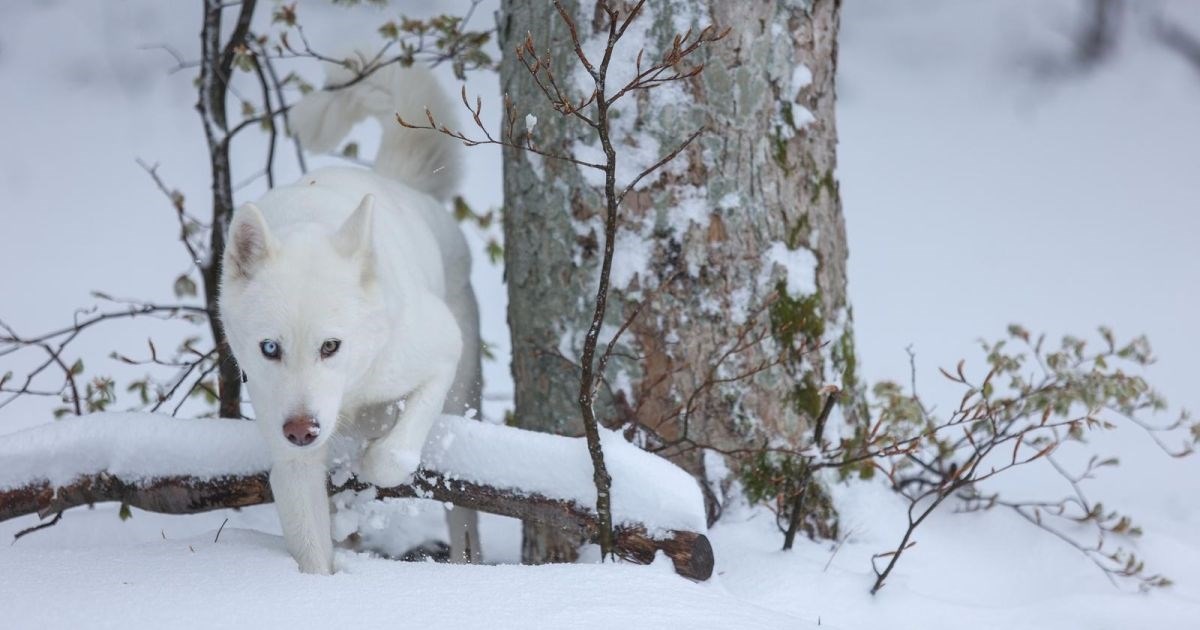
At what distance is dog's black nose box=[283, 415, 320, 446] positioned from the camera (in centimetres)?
229

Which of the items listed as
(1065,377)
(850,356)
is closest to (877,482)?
(850,356)

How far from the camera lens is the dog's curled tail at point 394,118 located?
→ 3783mm

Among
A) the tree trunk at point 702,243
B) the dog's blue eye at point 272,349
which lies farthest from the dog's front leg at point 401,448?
the tree trunk at point 702,243

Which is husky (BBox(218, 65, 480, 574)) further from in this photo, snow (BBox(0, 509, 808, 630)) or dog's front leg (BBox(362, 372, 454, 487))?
snow (BBox(0, 509, 808, 630))

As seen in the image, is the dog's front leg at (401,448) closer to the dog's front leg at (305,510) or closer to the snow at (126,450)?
the dog's front leg at (305,510)

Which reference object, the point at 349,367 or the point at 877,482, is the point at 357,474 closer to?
the point at 349,367

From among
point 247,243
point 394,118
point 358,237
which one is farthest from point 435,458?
point 394,118

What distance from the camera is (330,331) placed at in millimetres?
2428

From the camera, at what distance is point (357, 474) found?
8.94 ft

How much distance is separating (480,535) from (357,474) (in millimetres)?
1449

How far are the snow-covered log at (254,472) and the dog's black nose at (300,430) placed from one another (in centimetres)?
45

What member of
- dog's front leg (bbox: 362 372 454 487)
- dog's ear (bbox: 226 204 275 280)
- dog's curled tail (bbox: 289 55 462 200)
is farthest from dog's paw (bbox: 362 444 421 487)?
dog's curled tail (bbox: 289 55 462 200)

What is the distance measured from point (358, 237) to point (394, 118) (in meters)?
1.33

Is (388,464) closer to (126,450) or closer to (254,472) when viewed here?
(254,472)
